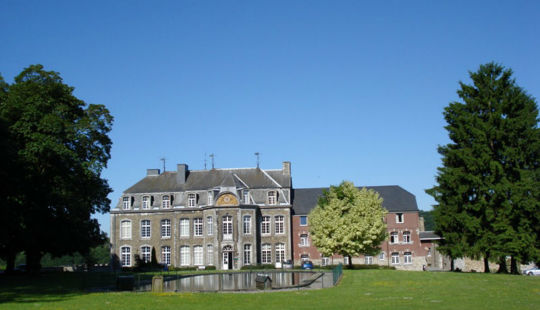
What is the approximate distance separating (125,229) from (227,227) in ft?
40.9

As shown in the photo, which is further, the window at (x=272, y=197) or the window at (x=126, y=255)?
the window at (x=126, y=255)

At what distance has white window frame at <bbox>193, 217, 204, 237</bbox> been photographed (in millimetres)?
55966

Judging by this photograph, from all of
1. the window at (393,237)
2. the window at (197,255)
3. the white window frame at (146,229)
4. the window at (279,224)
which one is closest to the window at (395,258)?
the window at (393,237)

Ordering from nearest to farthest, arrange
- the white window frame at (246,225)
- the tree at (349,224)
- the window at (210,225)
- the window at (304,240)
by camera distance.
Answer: the tree at (349,224) → the white window frame at (246,225) → the window at (210,225) → the window at (304,240)

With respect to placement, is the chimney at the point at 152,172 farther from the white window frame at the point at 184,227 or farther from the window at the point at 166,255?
the window at the point at 166,255

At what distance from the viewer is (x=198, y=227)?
56125mm

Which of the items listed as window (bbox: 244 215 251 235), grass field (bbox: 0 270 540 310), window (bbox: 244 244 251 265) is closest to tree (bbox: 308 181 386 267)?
window (bbox: 244 215 251 235)

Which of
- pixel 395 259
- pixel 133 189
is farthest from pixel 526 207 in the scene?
pixel 133 189

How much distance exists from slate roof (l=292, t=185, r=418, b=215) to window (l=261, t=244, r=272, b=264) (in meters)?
5.24

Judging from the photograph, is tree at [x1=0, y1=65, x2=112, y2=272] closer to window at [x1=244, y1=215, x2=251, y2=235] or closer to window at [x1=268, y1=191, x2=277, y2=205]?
window at [x1=244, y1=215, x2=251, y2=235]

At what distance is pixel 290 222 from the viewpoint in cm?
5653

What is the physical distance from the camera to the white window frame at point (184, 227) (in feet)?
185

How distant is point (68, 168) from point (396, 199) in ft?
120

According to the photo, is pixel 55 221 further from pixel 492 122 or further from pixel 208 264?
pixel 492 122
